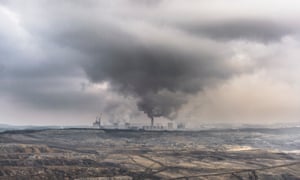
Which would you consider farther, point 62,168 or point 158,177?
point 62,168

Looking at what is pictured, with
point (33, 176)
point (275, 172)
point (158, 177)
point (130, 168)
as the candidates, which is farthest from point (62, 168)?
point (275, 172)

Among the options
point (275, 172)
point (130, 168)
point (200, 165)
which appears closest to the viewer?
point (275, 172)

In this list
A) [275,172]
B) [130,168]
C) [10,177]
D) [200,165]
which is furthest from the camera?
[200,165]

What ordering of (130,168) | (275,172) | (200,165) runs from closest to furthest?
(275,172) → (130,168) → (200,165)

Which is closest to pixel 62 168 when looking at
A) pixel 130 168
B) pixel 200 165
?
pixel 130 168

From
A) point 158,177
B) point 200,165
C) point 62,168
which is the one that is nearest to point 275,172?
point 200,165

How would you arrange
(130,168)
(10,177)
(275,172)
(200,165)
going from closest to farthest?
(10,177) → (275,172) → (130,168) → (200,165)

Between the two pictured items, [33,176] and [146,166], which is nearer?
[33,176]

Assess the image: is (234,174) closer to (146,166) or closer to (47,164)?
(146,166)

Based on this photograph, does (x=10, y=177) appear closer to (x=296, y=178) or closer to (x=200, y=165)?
(x=200, y=165)
